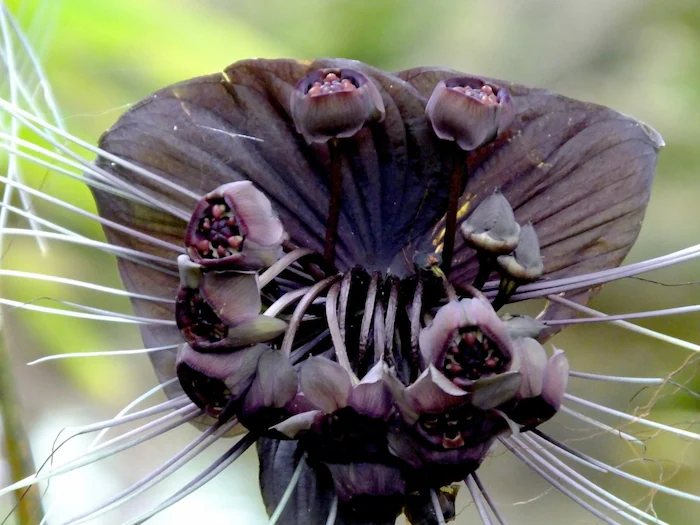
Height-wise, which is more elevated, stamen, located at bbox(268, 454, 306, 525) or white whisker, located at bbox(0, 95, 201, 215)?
white whisker, located at bbox(0, 95, 201, 215)

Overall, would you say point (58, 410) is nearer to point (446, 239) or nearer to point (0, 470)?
point (0, 470)

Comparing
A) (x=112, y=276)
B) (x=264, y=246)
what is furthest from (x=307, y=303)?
(x=112, y=276)

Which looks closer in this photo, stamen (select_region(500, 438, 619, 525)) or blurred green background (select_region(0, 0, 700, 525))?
stamen (select_region(500, 438, 619, 525))

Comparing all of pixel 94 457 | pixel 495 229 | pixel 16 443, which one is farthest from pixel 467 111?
pixel 16 443

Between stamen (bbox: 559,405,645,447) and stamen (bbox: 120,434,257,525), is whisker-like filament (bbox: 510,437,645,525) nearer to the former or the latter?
stamen (bbox: 559,405,645,447)

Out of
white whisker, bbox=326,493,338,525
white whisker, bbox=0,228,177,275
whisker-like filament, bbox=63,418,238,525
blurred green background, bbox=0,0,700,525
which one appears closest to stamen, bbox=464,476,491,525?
white whisker, bbox=326,493,338,525

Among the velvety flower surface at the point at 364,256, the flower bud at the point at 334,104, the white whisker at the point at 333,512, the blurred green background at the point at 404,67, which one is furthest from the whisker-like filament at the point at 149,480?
the blurred green background at the point at 404,67

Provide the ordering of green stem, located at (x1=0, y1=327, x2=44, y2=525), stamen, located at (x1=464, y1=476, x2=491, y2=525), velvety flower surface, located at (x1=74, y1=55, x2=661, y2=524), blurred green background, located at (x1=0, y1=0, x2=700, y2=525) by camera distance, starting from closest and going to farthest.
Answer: velvety flower surface, located at (x1=74, y1=55, x2=661, y2=524), stamen, located at (x1=464, y1=476, x2=491, y2=525), green stem, located at (x1=0, y1=327, x2=44, y2=525), blurred green background, located at (x1=0, y1=0, x2=700, y2=525)
